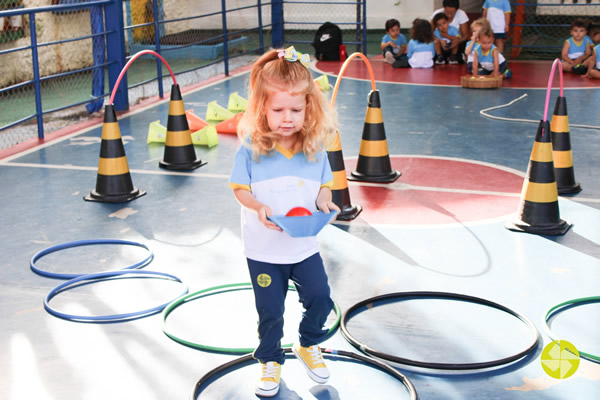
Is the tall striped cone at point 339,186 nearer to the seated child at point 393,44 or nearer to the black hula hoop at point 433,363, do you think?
the black hula hoop at point 433,363

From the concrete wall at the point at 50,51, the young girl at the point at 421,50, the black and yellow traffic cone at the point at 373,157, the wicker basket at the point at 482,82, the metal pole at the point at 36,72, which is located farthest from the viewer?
the young girl at the point at 421,50

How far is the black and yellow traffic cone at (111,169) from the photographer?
229 inches

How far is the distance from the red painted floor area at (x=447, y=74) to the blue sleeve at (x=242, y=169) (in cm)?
832

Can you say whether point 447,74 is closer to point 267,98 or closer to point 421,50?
point 421,50

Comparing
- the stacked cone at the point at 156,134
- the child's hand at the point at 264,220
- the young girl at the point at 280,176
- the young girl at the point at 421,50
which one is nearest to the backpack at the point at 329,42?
the young girl at the point at 421,50

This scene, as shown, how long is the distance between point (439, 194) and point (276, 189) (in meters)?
3.06

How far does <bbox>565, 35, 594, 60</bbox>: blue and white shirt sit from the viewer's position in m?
11.7

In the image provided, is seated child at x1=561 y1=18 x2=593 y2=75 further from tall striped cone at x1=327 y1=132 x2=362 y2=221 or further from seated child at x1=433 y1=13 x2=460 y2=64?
tall striped cone at x1=327 y1=132 x2=362 y2=221

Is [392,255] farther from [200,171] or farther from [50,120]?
[50,120]

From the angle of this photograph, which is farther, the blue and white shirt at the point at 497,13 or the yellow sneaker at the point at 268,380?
the blue and white shirt at the point at 497,13

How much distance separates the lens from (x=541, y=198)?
4.98 m

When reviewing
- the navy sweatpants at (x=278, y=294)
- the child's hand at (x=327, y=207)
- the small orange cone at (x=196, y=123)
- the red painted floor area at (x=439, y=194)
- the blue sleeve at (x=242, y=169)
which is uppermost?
the blue sleeve at (x=242, y=169)

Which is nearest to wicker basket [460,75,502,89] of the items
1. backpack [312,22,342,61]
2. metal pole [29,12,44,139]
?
backpack [312,22,342,61]

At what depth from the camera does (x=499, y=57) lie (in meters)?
11.3
